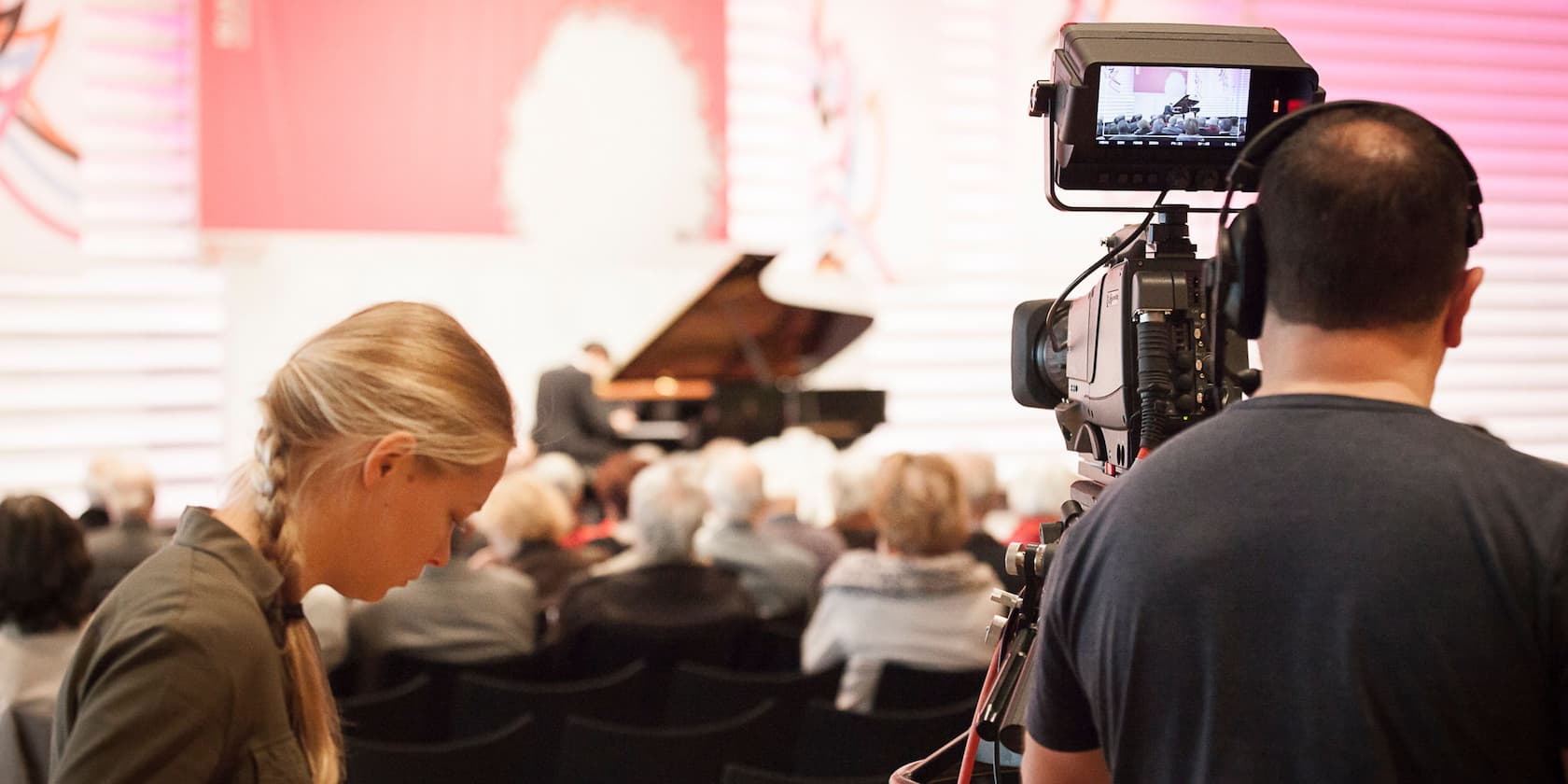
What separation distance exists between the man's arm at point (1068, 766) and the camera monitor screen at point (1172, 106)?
699 millimetres

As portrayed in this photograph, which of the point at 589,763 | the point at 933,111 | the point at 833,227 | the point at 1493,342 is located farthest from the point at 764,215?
the point at 589,763

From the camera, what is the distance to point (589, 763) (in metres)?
2.83

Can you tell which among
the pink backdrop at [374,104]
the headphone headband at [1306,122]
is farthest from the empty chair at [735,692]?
the pink backdrop at [374,104]

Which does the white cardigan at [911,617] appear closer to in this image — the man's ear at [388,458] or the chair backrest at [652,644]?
the chair backrest at [652,644]

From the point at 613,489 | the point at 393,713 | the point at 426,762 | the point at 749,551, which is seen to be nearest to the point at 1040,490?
the point at 749,551

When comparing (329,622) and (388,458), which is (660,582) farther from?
(388,458)

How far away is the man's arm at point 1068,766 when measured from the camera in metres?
1.28

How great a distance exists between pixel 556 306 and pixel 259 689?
24.0 feet

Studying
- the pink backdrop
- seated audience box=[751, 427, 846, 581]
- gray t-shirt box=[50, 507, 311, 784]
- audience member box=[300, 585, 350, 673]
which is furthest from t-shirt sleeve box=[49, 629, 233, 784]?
the pink backdrop

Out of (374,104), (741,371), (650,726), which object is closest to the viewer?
(650,726)

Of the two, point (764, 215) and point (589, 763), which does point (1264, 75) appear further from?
point (764, 215)

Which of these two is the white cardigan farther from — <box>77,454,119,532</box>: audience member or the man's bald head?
<box>77,454,119,532</box>: audience member

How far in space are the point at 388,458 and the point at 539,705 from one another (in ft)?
6.54

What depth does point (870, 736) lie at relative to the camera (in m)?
2.91
